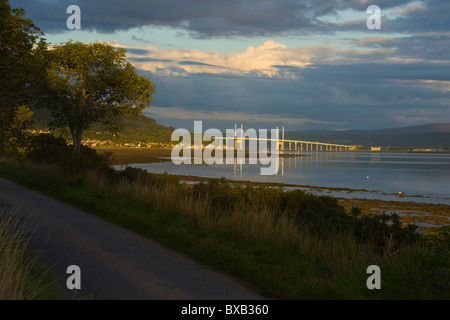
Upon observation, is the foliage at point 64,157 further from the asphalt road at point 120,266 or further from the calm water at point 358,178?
the calm water at point 358,178

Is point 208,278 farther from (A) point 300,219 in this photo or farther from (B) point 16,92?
(B) point 16,92

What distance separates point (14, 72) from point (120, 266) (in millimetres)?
6767

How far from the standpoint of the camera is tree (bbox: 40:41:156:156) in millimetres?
29094

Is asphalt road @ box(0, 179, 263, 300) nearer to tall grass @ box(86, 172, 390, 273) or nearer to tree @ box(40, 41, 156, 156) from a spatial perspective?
tall grass @ box(86, 172, 390, 273)

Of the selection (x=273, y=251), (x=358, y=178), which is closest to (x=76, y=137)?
(x=273, y=251)

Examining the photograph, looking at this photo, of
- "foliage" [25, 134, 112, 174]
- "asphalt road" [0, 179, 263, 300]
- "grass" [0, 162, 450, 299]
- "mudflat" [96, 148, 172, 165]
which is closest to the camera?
"asphalt road" [0, 179, 263, 300]

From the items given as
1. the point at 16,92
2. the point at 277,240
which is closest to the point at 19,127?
the point at 16,92

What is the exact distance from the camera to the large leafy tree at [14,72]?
11.5 metres

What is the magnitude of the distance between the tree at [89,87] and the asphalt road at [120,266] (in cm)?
1631

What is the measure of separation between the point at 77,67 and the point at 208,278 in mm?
25052

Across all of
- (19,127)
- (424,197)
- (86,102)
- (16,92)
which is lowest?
(424,197)

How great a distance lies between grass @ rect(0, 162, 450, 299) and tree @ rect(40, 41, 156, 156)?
1345cm

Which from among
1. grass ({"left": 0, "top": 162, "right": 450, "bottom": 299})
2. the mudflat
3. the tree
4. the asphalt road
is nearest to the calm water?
the mudflat
